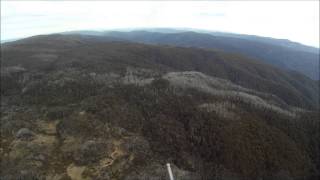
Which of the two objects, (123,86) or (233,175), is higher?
(123,86)

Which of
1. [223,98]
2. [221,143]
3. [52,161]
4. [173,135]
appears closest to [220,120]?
[221,143]

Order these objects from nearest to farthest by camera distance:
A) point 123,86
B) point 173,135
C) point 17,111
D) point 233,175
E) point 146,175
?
point 146,175 → point 233,175 → point 173,135 → point 17,111 → point 123,86

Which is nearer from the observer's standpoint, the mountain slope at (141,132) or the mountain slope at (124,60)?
the mountain slope at (141,132)

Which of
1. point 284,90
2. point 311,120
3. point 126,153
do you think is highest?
point 126,153

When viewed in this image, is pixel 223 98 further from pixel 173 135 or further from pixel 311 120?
pixel 173 135

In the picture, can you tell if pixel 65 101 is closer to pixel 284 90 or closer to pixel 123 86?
pixel 123 86

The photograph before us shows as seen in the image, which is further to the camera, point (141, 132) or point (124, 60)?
point (124, 60)

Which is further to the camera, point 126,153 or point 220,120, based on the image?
point 220,120

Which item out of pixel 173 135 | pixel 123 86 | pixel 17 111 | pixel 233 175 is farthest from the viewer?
pixel 123 86

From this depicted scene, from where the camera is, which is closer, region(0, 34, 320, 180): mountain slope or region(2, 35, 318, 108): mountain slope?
region(0, 34, 320, 180): mountain slope
